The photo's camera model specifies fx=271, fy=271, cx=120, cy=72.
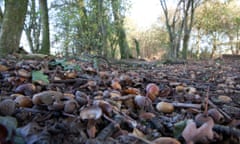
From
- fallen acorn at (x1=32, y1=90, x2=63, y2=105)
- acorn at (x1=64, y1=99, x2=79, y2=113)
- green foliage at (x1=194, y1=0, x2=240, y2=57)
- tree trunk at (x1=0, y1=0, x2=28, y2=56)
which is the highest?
green foliage at (x1=194, y1=0, x2=240, y2=57)

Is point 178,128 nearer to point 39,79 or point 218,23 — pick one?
point 39,79

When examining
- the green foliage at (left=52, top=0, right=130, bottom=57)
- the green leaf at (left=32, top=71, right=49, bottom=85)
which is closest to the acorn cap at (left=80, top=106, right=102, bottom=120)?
the green leaf at (left=32, top=71, right=49, bottom=85)

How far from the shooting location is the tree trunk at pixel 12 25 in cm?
379

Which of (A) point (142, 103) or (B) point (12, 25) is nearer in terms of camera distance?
(A) point (142, 103)

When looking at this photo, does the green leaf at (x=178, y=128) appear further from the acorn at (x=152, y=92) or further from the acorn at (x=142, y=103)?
the acorn at (x=152, y=92)

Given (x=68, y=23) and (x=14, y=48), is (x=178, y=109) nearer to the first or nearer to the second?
(x=14, y=48)

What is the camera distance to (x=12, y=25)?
153 inches

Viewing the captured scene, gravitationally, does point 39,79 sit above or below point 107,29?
below

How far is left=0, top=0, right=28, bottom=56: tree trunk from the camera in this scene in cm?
379

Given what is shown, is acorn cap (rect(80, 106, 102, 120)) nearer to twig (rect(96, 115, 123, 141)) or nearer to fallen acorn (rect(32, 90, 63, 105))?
twig (rect(96, 115, 123, 141))

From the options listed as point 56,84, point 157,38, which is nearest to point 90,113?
point 56,84

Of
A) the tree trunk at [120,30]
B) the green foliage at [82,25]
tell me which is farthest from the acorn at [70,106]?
the tree trunk at [120,30]

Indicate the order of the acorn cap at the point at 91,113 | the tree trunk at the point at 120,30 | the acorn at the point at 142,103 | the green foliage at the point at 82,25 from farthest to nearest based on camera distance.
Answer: the tree trunk at the point at 120,30, the green foliage at the point at 82,25, the acorn at the point at 142,103, the acorn cap at the point at 91,113

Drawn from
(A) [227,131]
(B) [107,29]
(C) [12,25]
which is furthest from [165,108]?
(B) [107,29]
